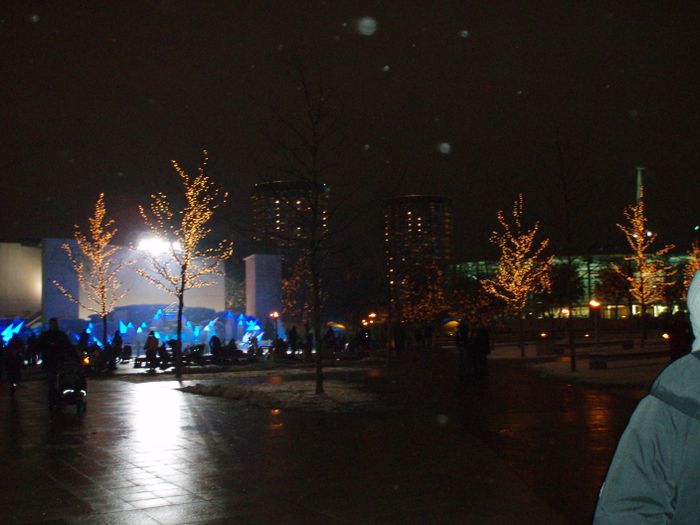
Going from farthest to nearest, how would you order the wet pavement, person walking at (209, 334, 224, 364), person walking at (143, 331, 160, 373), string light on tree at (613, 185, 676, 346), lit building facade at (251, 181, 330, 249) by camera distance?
string light on tree at (613, 185, 676, 346), person walking at (209, 334, 224, 364), person walking at (143, 331, 160, 373), lit building facade at (251, 181, 330, 249), the wet pavement

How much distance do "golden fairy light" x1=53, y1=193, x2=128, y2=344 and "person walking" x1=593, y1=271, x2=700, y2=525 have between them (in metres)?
33.3

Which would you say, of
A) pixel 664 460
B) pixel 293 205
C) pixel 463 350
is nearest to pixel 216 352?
pixel 463 350

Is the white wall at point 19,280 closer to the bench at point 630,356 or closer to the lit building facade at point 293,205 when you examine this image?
the lit building facade at point 293,205

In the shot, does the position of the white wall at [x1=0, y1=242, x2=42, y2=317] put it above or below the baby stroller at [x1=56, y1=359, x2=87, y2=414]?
above

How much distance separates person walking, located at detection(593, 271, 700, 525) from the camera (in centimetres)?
242

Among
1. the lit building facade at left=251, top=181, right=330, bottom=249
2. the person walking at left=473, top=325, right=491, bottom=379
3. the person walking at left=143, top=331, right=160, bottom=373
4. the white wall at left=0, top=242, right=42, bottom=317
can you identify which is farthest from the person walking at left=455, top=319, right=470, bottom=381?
the white wall at left=0, top=242, right=42, bottom=317

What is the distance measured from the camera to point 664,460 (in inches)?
96.1

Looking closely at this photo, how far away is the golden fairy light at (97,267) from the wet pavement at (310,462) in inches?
784

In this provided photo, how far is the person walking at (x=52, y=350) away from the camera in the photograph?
15727 millimetres

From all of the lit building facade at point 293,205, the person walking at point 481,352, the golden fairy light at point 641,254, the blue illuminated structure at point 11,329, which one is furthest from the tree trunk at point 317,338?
the blue illuminated structure at point 11,329

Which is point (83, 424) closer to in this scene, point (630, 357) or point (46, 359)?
point (46, 359)

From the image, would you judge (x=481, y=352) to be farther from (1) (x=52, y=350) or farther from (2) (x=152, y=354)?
(2) (x=152, y=354)

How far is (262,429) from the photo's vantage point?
12.5 m

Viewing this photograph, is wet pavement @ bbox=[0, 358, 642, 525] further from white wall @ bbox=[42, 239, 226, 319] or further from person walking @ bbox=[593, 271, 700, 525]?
white wall @ bbox=[42, 239, 226, 319]
